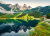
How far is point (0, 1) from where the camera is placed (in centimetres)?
900

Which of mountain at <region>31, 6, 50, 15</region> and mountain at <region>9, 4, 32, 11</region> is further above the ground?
mountain at <region>9, 4, 32, 11</region>

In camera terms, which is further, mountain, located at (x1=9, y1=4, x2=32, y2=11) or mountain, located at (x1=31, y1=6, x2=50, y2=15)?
mountain, located at (x1=9, y1=4, x2=32, y2=11)

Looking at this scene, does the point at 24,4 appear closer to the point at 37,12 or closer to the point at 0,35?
the point at 37,12

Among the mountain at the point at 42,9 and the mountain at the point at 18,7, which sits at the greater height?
the mountain at the point at 18,7

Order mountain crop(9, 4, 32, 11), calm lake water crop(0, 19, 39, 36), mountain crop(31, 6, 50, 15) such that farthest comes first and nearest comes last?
mountain crop(9, 4, 32, 11) → mountain crop(31, 6, 50, 15) → calm lake water crop(0, 19, 39, 36)

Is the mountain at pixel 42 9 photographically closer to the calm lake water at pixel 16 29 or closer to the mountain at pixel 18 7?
the mountain at pixel 18 7

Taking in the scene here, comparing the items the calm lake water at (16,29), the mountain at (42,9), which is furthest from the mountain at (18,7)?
the calm lake water at (16,29)

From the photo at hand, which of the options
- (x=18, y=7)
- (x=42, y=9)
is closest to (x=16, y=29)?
(x=42, y=9)

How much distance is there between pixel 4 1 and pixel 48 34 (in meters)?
6.56

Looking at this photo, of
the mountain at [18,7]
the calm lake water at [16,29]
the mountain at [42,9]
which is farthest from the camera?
the mountain at [18,7]

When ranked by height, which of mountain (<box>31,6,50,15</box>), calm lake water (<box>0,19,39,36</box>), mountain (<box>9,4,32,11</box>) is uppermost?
mountain (<box>9,4,32,11</box>)

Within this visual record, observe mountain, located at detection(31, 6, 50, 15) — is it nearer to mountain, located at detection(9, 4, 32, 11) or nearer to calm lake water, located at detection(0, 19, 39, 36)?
mountain, located at detection(9, 4, 32, 11)

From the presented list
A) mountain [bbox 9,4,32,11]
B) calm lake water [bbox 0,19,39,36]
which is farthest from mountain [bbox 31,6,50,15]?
calm lake water [bbox 0,19,39,36]

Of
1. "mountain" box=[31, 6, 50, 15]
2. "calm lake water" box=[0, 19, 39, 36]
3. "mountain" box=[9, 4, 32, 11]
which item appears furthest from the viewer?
"mountain" box=[9, 4, 32, 11]
